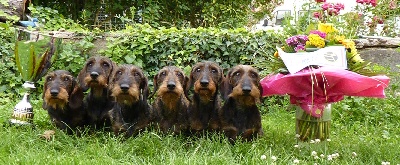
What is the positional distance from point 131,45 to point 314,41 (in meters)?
4.00

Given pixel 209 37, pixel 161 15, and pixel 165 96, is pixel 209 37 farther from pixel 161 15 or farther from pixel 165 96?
pixel 161 15

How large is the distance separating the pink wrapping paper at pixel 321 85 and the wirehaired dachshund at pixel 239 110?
8.6 inches

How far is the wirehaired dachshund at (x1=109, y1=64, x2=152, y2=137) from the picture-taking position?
4.39 metres

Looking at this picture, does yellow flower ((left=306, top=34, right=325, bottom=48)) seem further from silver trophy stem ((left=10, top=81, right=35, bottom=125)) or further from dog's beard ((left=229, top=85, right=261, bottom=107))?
silver trophy stem ((left=10, top=81, right=35, bottom=125))

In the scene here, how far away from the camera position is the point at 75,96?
4.87 meters

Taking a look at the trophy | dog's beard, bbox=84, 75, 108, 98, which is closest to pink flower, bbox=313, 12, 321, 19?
dog's beard, bbox=84, 75, 108, 98

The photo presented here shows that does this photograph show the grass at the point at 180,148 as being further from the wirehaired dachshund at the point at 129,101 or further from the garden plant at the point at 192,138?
the wirehaired dachshund at the point at 129,101

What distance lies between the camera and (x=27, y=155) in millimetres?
3883

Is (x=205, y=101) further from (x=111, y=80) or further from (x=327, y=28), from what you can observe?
(x=327, y=28)

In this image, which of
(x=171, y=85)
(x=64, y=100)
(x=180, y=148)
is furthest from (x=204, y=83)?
(x=64, y=100)

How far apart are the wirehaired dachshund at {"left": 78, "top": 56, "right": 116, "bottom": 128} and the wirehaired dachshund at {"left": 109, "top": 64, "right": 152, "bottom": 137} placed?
0.50 ft

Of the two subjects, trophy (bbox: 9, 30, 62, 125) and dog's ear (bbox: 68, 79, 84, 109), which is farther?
trophy (bbox: 9, 30, 62, 125)

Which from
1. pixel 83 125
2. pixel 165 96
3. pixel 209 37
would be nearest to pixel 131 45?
pixel 209 37

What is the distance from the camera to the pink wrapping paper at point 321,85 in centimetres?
386
